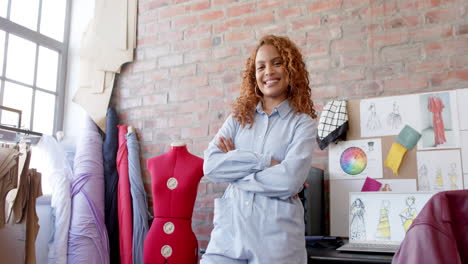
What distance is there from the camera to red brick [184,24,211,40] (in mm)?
3168

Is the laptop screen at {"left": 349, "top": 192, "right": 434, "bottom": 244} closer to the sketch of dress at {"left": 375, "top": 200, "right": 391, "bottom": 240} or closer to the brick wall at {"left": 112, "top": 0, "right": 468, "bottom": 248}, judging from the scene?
the sketch of dress at {"left": 375, "top": 200, "right": 391, "bottom": 240}

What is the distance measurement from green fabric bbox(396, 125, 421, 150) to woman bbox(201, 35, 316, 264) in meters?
0.72

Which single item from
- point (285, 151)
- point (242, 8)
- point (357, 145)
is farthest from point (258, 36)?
point (285, 151)

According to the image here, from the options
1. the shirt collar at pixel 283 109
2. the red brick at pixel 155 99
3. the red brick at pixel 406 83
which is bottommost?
the shirt collar at pixel 283 109

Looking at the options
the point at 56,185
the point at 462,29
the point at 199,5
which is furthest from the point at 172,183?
the point at 462,29

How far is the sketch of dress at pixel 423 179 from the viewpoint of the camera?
2.34m

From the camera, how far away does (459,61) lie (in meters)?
2.38

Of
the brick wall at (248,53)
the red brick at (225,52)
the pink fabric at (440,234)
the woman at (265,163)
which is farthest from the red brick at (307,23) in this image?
the pink fabric at (440,234)

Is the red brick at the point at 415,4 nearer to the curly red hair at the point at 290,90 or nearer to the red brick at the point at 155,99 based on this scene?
the curly red hair at the point at 290,90

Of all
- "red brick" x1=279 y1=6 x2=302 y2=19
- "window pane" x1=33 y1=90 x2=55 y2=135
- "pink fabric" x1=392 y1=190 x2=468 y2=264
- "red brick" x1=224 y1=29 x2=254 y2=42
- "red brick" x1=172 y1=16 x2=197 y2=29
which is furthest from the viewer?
"window pane" x1=33 y1=90 x2=55 y2=135

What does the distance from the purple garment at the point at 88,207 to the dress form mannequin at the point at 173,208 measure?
503 mm

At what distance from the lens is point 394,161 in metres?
2.43

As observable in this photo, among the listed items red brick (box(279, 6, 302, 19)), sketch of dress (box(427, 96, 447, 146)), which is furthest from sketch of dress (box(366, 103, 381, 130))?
red brick (box(279, 6, 302, 19))

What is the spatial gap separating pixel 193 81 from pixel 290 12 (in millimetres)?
773
